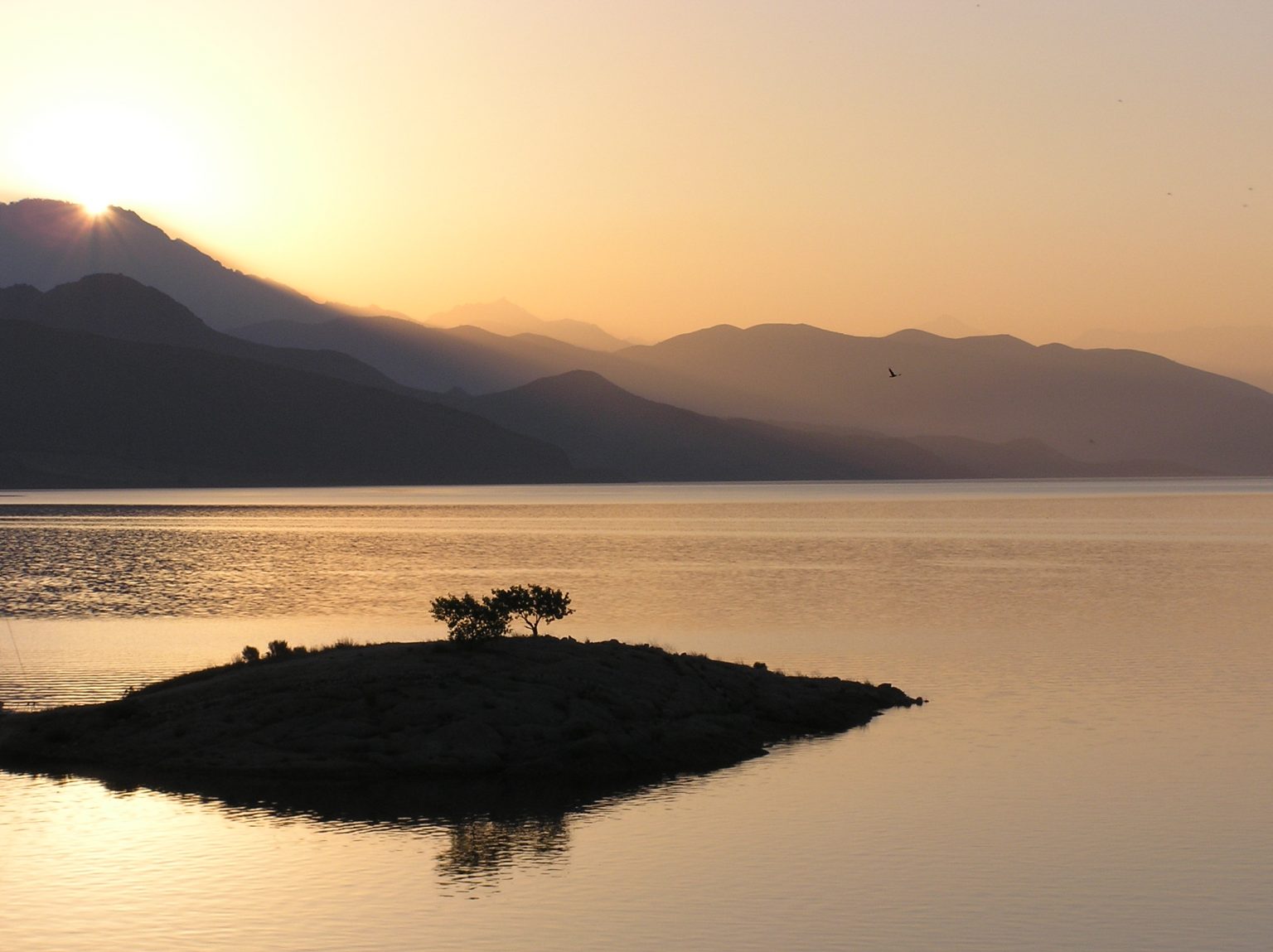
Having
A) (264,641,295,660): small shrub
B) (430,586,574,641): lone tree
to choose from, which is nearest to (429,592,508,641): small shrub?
(430,586,574,641): lone tree

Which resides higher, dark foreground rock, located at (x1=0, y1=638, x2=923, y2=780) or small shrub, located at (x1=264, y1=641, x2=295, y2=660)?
small shrub, located at (x1=264, y1=641, x2=295, y2=660)

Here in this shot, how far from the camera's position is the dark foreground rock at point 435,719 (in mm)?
36094

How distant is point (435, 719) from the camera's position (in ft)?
122

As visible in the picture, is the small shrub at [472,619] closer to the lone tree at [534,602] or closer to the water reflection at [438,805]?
the lone tree at [534,602]

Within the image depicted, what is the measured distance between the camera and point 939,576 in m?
104

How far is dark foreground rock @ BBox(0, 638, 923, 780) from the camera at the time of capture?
1421 inches

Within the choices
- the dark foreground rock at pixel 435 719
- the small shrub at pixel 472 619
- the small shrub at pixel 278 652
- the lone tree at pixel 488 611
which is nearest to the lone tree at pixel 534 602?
the lone tree at pixel 488 611

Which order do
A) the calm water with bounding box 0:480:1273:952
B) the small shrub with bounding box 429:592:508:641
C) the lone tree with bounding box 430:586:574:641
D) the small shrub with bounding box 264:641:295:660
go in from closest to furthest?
1. the calm water with bounding box 0:480:1273:952
2. the small shrub with bounding box 429:592:508:641
3. the lone tree with bounding box 430:586:574:641
4. the small shrub with bounding box 264:641:295:660

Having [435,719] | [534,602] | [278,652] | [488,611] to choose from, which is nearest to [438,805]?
[435,719]

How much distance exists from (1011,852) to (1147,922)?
4580mm

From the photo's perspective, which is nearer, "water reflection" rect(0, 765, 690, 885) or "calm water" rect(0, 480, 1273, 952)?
"calm water" rect(0, 480, 1273, 952)

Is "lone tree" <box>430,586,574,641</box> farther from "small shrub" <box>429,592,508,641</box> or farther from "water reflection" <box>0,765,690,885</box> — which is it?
"water reflection" <box>0,765,690,885</box>

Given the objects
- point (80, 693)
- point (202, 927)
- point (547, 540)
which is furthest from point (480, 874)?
point (547, 540)

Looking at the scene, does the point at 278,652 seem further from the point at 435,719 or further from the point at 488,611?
the point at 435,719
